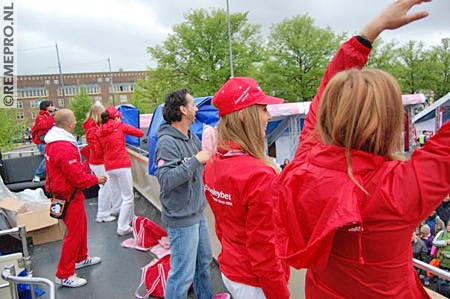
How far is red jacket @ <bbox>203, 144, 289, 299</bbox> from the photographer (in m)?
1.78

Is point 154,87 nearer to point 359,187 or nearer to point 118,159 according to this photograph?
point 118,159

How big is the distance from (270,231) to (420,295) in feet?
2.44

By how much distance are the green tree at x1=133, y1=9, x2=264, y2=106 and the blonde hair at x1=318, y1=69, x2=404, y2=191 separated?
25713 mm

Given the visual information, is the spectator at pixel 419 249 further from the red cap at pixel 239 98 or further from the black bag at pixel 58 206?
the black bag at pixel 58 206

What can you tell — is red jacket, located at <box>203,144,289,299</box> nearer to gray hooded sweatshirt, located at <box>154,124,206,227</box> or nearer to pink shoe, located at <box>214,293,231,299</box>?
gray hooded sweatshirt, located at <box>154,124,206,227</box>

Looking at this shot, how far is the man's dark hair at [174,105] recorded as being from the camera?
9.02 feet

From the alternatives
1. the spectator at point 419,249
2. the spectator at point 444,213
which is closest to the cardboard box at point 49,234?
the spectator at point 419,249

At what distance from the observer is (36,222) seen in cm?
503

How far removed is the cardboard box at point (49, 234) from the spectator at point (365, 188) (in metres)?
4.90

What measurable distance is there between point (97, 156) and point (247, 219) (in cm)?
461

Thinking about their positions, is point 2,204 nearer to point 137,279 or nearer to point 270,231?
point 137,279

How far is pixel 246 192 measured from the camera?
1.78 m

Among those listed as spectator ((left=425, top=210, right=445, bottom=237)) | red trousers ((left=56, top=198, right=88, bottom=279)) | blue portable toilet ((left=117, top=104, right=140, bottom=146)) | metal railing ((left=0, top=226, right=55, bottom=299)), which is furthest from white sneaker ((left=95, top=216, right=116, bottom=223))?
spectator ((left=425, top=210, right=445, bottom=237))

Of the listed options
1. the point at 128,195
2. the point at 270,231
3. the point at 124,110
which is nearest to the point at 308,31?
the point at 124,110
